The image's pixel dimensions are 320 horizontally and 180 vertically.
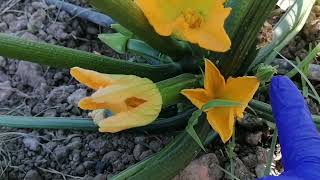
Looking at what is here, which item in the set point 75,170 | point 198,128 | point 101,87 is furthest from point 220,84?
point 75,170

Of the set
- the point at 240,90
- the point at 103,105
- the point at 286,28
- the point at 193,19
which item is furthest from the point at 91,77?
the point at 286,28

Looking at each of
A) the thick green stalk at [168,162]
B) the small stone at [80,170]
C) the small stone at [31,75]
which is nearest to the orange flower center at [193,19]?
the thick green stalk at [168,162]

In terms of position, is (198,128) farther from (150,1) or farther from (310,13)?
(310,13)

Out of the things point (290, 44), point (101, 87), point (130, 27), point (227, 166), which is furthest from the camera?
point (290, 44)

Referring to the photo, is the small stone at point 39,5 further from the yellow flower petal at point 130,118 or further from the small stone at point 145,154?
the yellow flower petal at point 130,118

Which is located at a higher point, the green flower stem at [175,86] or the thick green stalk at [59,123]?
the green flower stem at [175,86]

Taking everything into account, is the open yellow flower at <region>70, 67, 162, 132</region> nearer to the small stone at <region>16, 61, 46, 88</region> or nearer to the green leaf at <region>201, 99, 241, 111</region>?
the green leaf at <region>201, 99, 241, 111</region>
